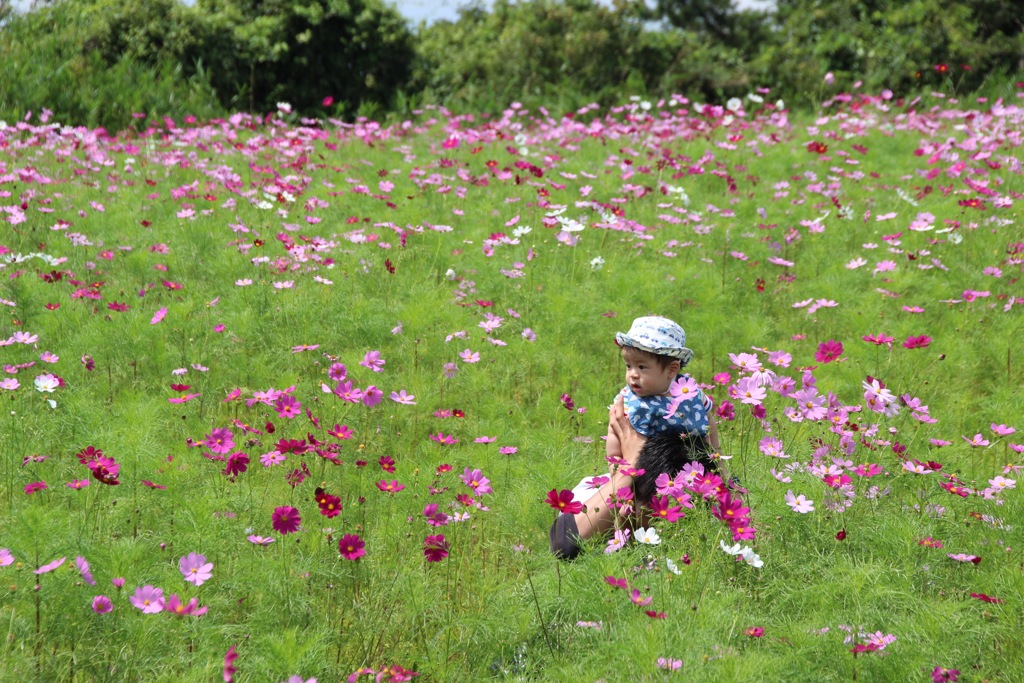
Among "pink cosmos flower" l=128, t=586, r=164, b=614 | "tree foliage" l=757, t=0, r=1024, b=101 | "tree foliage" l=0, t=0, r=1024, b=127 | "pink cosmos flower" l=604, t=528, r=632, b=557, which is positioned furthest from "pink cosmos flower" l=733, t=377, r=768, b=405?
"tree foliage" l=757, t=0, r=1024, b=101

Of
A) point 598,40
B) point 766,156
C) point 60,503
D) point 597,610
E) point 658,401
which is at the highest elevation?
point 598,40

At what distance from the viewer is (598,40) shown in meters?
13.4

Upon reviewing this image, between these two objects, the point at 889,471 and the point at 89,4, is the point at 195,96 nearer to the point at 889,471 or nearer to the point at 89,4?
the point at 89,4

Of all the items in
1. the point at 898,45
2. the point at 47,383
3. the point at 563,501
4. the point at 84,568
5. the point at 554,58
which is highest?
the point at 898,45

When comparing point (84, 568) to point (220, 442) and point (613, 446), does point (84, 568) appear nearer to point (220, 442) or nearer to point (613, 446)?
point (220, 442)

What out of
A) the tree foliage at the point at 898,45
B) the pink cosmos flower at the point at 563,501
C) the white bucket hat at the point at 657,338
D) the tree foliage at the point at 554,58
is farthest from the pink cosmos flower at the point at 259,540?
the tree foliage at the point at 898,45

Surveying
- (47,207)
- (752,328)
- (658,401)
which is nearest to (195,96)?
(47,207)

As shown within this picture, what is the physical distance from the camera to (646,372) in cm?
323

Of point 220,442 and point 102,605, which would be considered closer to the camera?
point 102,605

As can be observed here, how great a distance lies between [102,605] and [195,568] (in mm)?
226

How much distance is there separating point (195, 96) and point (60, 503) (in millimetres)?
8077

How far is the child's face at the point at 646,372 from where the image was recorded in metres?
3.22

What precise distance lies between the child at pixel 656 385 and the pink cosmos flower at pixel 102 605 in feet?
5.36

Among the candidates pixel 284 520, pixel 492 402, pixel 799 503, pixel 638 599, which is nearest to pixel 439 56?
pixel 492 402
